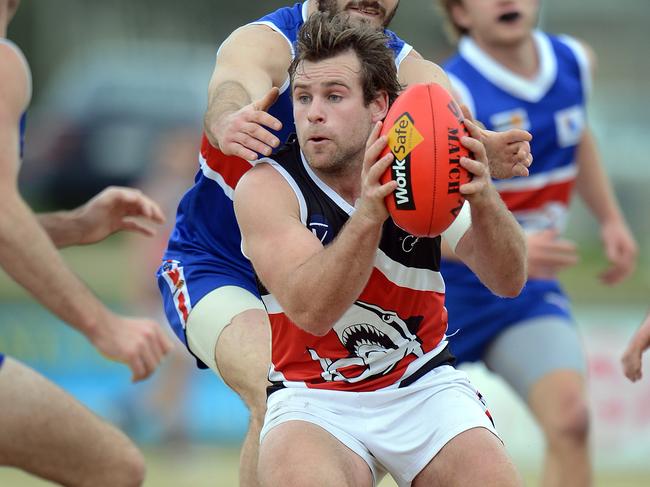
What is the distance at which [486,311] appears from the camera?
22.0 ft

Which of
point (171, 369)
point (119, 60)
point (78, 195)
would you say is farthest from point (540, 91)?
point (119, 60)

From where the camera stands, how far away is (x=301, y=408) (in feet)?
14.2

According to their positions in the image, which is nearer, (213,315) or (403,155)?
(403,155)

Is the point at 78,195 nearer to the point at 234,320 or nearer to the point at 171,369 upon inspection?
the point at 171,369

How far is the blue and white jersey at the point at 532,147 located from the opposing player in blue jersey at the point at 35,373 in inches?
86.4

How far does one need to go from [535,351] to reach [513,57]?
1.61m

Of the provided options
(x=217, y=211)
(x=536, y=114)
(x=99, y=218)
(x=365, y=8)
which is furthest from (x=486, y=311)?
(x=365, y=8)

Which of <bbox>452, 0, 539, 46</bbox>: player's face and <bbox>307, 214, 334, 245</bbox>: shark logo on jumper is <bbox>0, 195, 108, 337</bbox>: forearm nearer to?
<bbox>307, 214, 334, 245</bbox>: shark logo on jumper

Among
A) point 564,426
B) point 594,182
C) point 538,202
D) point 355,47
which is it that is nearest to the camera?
point 355,47

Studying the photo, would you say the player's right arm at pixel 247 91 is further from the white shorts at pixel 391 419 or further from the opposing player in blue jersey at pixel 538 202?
the opposing player in blue jersey at pixel 538 202

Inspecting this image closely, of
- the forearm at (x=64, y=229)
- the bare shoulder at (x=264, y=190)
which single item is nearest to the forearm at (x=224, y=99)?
the bare shoulder at (x=264, y=190)

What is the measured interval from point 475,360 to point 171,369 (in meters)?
4.88

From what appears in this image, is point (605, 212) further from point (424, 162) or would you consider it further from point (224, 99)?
point (424, 162)

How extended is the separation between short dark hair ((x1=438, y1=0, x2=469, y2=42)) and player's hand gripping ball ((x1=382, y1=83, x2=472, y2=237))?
10.7ft
